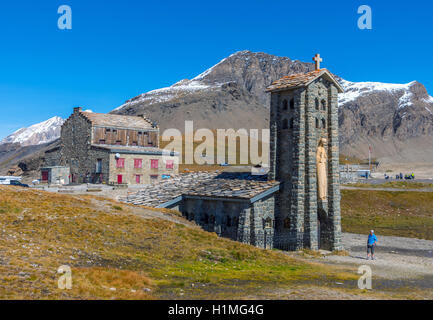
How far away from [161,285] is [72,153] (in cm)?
5189

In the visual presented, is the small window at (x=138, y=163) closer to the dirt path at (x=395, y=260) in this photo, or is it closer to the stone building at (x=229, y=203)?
the stone building at (x=229, y=203)

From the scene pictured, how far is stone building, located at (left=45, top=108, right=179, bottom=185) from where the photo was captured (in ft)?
177

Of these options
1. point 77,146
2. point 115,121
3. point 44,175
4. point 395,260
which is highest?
point 115,121

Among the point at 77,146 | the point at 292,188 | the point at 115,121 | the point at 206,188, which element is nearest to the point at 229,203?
the point at 206,188

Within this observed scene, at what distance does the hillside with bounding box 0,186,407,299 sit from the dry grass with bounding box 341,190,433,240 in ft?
76.8

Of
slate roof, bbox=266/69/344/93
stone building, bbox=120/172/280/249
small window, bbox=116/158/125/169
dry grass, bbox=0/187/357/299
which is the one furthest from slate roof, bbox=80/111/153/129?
slate roof, bbox=266/69/344/93

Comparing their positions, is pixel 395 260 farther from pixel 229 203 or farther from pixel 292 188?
pixel 229 203

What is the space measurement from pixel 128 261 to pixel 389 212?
43302mm

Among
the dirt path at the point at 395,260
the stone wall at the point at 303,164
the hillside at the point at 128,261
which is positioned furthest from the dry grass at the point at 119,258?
the stone wall at the point at 303,164

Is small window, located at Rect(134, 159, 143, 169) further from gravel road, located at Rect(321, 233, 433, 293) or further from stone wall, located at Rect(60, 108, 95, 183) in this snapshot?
gravel road, located at Rect(321, 233, 433, 293)

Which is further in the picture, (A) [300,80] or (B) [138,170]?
(B) [138,170]

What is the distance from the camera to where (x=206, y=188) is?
98.9ft

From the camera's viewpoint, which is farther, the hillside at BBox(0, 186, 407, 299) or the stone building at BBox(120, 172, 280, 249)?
the stone building at BBox(120, 172, 280, 249)
